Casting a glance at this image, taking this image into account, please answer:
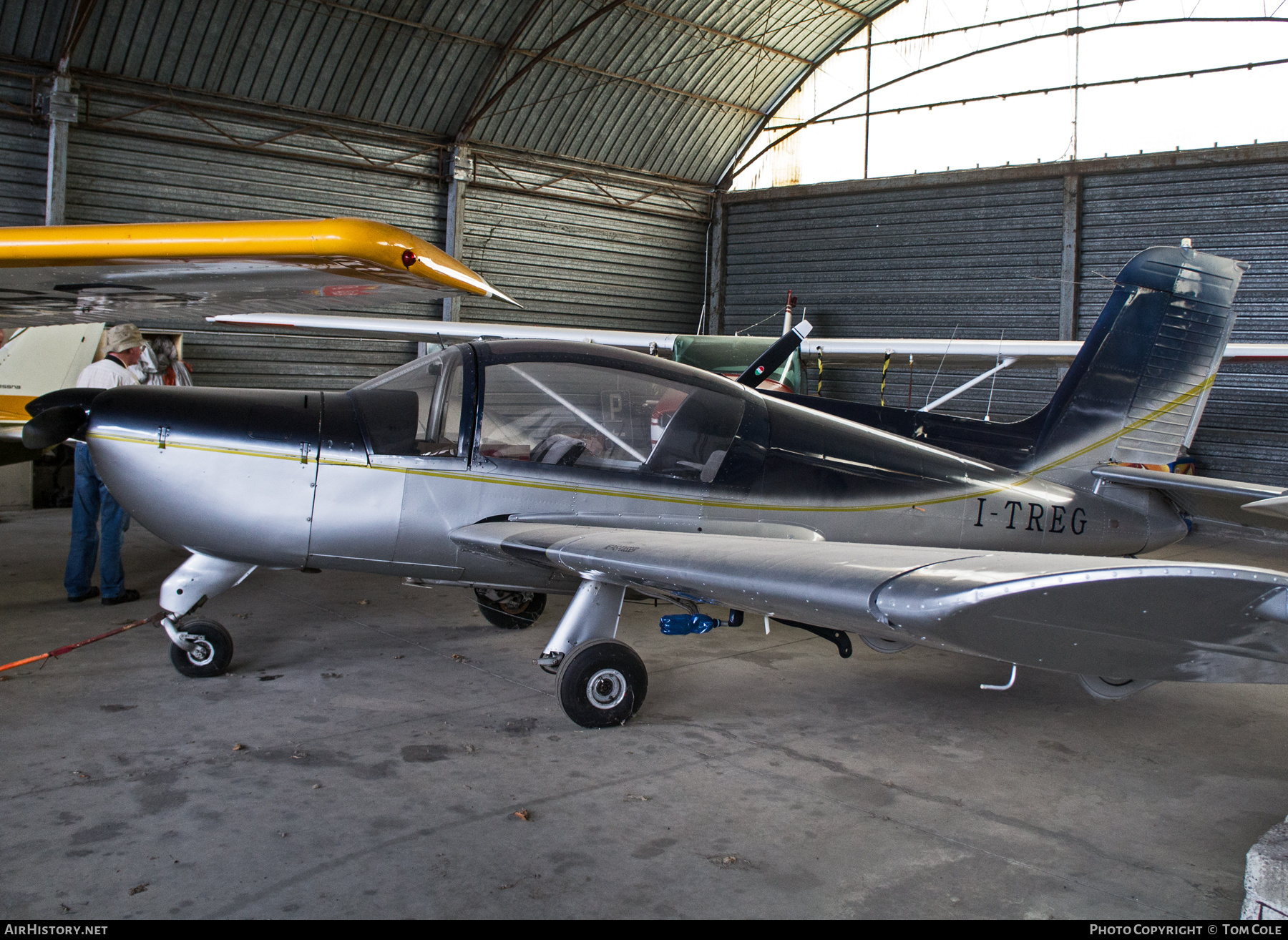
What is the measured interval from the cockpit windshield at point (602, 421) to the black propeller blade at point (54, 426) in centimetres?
177

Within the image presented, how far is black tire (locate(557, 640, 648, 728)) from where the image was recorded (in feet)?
12.0

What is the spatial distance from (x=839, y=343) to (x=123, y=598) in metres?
7.55

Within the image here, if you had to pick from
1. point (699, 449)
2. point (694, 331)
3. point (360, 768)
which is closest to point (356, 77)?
point (694, 331)

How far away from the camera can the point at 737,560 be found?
2.93 meters

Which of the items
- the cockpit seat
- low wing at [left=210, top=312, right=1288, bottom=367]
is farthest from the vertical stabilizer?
low wing at [left=210, top=312, right=1288, bottom=367]

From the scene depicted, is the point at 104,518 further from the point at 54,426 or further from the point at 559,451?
the point at 559,451

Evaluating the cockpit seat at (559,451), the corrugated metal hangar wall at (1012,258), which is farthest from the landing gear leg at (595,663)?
the corrugated metal hangar wall at (1012,258)

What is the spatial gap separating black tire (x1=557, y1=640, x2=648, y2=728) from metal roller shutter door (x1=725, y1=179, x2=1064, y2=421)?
11212mm

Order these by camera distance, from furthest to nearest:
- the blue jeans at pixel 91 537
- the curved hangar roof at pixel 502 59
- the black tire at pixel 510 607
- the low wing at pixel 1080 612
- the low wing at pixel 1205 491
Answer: the curved hangar roof at pixel 502 59 → the blue jeans at pixel 91 537 → the black tire at pixel 510 607 → the low wing at pixel 1205 491 → the low wing at pixel 1080 612

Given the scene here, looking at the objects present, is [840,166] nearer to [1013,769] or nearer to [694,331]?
[694,331]

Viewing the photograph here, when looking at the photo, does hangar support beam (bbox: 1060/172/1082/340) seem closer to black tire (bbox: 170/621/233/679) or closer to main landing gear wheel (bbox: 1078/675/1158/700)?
main landing gear wheel (bbox: 1078/675/1158/700)

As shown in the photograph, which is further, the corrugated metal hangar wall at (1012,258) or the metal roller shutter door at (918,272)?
the metal roller shutter door at (918,272)

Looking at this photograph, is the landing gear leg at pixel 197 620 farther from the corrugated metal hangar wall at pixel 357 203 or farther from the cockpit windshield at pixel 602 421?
the corrugated metal hangar wall at pixel 357 203

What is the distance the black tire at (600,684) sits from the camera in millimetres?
3672
